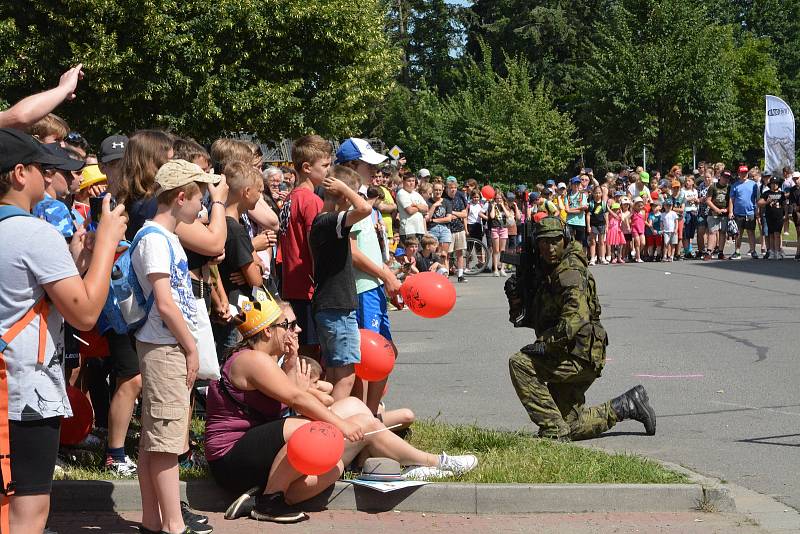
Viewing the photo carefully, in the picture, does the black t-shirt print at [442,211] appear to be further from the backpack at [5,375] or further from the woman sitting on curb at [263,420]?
the backpack at [5,375]

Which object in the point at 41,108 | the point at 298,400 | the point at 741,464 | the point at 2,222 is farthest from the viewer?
the point at 741,464

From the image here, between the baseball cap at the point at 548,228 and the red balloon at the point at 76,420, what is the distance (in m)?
3.35

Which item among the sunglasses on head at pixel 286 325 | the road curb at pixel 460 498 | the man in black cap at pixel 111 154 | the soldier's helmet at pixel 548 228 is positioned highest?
the man in black cap at pixel 111 154

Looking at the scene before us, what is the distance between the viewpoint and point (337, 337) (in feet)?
22.0

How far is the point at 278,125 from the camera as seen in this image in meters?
28.7

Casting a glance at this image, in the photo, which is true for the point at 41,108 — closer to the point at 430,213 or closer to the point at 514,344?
the point at 514,344

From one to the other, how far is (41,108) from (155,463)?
5.74 ft

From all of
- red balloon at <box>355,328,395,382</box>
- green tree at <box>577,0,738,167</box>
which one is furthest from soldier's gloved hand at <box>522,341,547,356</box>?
green tree at <box>577,0,738,167</box>

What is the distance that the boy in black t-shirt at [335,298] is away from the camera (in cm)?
664

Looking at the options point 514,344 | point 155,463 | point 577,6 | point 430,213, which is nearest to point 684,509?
point 155,463

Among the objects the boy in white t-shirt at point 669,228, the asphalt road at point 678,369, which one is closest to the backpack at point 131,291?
the asphalt road at point 678,369

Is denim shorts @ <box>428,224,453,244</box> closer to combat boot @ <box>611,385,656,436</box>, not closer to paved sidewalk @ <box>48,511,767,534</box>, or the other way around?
combat boot @ <box>611,385,656,436</box>

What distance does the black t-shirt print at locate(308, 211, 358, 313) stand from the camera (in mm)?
6625

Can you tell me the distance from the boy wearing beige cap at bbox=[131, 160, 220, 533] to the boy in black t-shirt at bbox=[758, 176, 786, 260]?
65.8 feet
